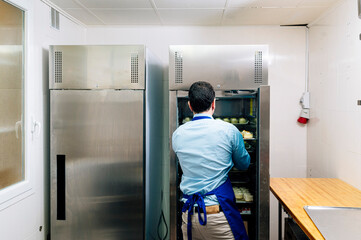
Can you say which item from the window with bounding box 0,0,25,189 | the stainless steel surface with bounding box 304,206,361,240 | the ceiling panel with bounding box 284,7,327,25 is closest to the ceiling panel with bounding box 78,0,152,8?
the window with bounding box 0,0,25,189

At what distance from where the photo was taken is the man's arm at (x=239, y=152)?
5.41 feet

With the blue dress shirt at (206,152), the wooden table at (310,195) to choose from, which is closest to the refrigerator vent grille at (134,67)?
the blue dress shirt at (206,152)

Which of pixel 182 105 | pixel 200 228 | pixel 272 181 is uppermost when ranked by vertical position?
pixel 182 105

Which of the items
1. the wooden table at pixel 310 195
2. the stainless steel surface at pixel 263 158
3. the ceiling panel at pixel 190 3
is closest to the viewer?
the wooden table at pixel 310 195

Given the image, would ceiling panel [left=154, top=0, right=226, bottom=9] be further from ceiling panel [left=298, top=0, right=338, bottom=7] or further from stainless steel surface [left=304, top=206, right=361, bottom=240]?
stainless steel surface [left=304, top=206, right=361, bottom=240]

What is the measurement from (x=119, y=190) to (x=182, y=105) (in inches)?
37.9

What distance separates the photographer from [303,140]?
2.92 metres

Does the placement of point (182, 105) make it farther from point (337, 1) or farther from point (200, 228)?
point (337, 1)

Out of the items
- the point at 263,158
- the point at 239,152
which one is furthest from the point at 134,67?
the point at 263,158

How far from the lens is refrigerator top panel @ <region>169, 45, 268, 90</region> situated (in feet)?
7.15

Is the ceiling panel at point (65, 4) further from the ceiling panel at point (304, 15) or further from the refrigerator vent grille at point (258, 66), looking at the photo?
the ceiling panel at point (304, 15)

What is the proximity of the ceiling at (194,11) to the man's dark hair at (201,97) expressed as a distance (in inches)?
40.6

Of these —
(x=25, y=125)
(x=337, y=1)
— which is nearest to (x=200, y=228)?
(x=25, y=125)

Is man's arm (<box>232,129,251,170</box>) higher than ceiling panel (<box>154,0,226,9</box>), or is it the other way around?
Answer: ceiling panel (<box>154,0,226,9</box>)
